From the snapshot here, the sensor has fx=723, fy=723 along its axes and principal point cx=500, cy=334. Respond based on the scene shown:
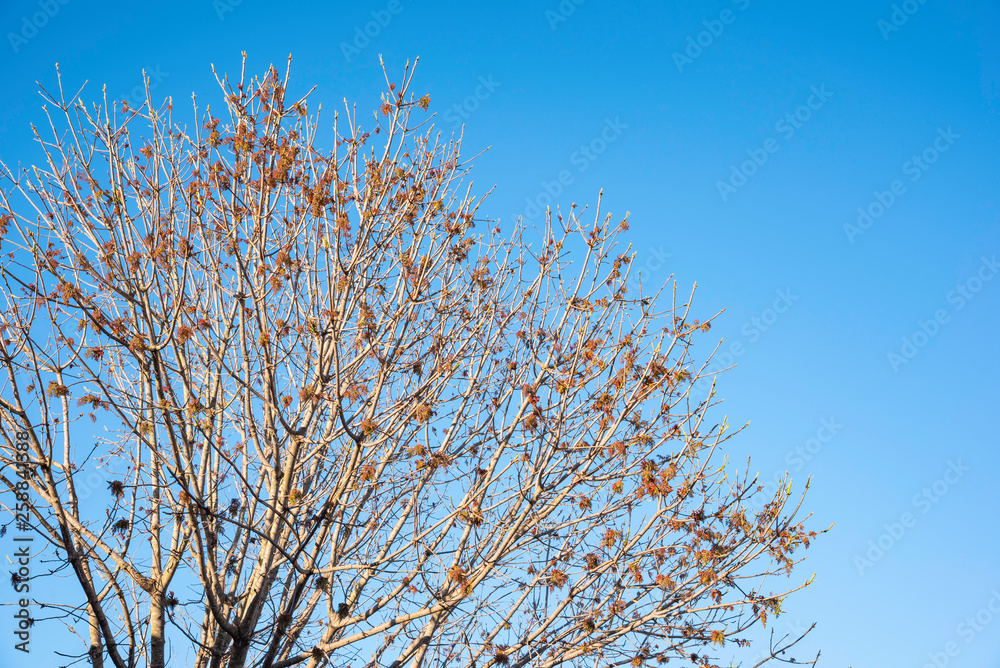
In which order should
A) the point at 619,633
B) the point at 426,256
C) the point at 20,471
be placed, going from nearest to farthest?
the point at 20,471 → the point at 619,633 → the point at 426,256

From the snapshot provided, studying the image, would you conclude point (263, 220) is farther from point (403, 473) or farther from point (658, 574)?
point (658, 574)

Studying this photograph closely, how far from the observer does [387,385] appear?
6.18 m

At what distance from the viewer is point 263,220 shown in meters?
5.44

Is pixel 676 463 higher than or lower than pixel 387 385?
lower

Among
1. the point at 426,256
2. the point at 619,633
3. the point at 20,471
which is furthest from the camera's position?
the point at 426,256

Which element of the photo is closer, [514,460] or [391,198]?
[514,460]

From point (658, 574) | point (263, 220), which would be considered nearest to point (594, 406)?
point (658, 574)

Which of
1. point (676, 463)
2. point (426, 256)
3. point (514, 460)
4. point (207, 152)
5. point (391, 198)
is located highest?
point (207, 152)

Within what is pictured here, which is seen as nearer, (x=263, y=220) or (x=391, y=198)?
(x=263, y=220)

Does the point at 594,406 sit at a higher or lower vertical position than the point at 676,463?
higher

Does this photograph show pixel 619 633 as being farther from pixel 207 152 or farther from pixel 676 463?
pixel 207 152

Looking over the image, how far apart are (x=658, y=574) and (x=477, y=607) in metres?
1.45

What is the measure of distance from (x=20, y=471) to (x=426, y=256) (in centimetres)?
335

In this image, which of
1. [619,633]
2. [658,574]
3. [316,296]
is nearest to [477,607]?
[619,633]
